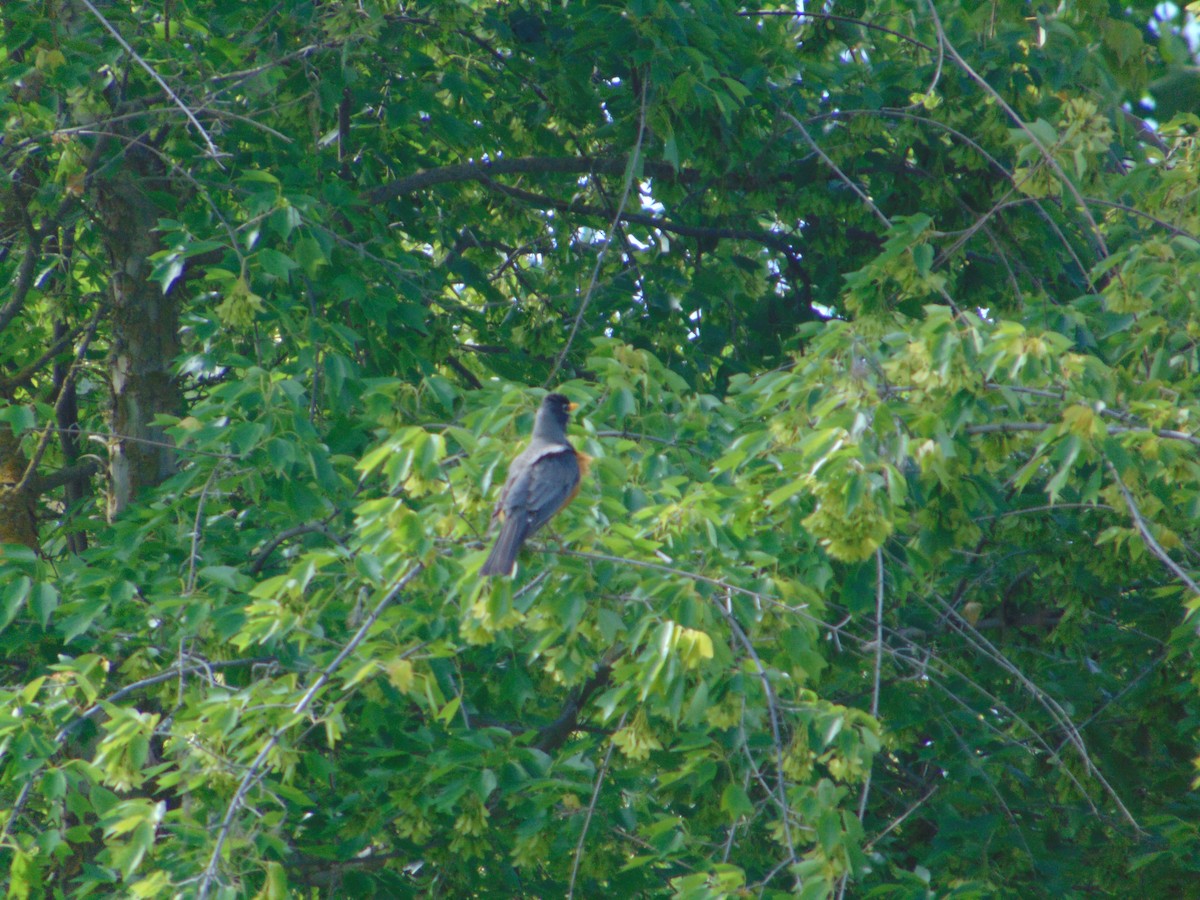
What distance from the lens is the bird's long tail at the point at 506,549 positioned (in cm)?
356

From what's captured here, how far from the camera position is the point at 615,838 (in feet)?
17.4

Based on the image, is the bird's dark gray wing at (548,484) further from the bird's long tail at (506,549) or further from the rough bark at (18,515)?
the rough bark at (18,515)

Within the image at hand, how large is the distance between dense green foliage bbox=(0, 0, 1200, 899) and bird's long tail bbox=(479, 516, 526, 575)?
11 centimetres

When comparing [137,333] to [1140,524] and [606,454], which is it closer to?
[606,454]

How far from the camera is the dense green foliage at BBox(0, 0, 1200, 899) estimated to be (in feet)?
12.5

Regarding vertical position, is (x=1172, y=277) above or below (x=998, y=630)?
above

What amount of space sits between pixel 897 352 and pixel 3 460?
15.8 ft

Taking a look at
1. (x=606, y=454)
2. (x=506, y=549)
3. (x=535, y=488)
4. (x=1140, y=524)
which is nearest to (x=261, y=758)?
(x=506, y=549)

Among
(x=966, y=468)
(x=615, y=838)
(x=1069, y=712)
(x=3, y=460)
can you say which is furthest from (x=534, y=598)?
(x=3, y=460)

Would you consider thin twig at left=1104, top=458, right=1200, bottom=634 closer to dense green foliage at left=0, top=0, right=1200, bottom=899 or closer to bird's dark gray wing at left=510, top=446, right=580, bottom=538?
dense green foliage at left=0, top=0, right=1200, bottom=899

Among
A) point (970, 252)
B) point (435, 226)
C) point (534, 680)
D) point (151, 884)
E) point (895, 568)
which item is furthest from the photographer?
point (435, 226)

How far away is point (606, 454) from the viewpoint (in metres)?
4.21

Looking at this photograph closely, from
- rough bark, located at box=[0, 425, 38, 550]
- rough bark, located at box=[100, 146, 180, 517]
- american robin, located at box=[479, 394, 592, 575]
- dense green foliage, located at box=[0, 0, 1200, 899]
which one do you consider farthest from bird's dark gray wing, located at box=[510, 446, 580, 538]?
rough bark, located at box=[0, 425, 38, 550]

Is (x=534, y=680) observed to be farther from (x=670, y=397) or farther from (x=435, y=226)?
(x=435, y=226)
